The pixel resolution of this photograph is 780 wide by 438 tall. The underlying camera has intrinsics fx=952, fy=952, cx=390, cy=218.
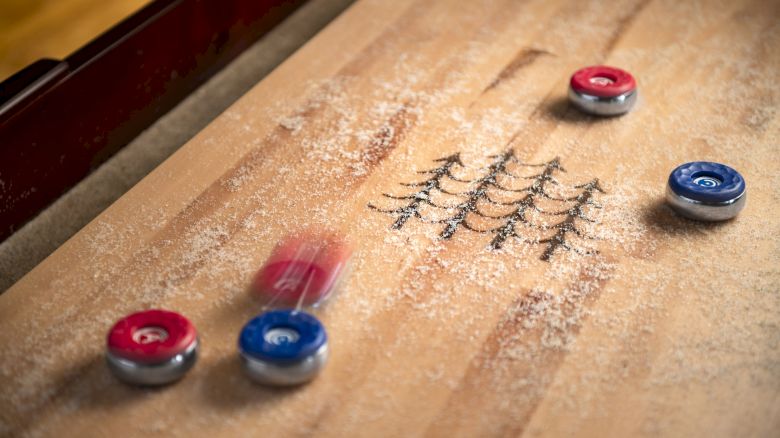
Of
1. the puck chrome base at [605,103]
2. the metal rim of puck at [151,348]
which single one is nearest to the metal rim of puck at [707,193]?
the puck chrome base at [605,103]

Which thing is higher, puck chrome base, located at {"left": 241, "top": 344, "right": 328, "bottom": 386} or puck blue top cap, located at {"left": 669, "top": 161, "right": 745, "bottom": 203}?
puck chrome base, located at {"left": 241, "top": 344, "right": 328, "bottom": 386}

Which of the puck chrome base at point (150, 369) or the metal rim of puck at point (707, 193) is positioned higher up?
the puck chrome base at point (150, 369)

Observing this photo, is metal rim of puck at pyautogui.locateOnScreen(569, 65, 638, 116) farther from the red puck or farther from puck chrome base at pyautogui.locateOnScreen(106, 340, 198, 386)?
puck chrome base at pyautogui.locateOnScreen(106, 340, 198, 386)

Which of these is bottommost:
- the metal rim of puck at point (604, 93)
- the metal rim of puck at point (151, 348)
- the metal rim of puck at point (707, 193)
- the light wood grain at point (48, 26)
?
the metal rim of puck at point (707, 193)

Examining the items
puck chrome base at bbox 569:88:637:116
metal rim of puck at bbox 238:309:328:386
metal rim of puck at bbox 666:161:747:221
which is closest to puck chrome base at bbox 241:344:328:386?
metal rim of puck at bbox 238:309:328:386

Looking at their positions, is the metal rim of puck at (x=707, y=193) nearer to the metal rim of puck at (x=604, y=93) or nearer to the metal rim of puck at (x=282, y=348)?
the metal rim of puck at (x=604, y=93)

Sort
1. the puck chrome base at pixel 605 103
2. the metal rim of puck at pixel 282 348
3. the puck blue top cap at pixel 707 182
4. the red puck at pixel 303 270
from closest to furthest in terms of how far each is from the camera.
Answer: the metal rim of puck at pixel 282 348 < the red puck at pixel 303 270 < the puck blue top cap at pixel 707 182 < the puck chrome base at pixel 605 103

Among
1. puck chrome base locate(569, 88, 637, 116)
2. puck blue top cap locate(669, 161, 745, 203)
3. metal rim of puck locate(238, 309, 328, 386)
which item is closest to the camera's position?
metal rim of puck locate(238, 309, 328, 386)
